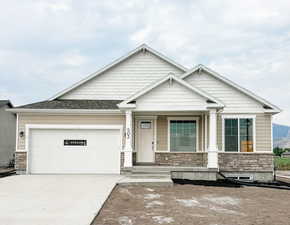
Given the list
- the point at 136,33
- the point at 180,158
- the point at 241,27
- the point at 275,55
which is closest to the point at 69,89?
the point at 136,33

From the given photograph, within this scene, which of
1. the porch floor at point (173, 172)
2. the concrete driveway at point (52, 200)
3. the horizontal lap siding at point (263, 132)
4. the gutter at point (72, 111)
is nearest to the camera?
the concrete driveway at point (52, 200)

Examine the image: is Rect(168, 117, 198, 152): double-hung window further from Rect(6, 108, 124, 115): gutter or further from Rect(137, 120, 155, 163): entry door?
Rect(6, 108, 124, 115): gutter

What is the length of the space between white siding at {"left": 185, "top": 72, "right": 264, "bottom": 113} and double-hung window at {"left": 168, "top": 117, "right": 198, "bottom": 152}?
167cm

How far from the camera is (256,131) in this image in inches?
587

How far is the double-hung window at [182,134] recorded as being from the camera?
1489cm

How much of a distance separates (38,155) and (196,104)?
23.9ft

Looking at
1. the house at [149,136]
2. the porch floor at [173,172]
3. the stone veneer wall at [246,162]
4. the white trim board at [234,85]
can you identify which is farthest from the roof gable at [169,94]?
the stone veneer wall at [246,162]

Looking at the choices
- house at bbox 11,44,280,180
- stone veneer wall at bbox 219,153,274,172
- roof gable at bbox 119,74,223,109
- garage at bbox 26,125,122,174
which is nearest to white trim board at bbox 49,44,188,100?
house at bbox 11,44,280,180

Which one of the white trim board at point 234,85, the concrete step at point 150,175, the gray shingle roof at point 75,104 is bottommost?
the concrete step at point 150,175

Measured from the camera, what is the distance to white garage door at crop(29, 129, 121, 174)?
14.6 m

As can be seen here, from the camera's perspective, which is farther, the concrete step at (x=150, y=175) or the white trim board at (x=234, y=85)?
the white trim board at (x=234, y=85)

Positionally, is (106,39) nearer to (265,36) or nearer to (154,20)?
(154,20)

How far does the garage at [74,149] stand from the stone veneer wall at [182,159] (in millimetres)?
2025

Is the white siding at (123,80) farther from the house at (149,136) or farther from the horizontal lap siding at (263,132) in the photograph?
the horizontal lap siding at (263,132)
